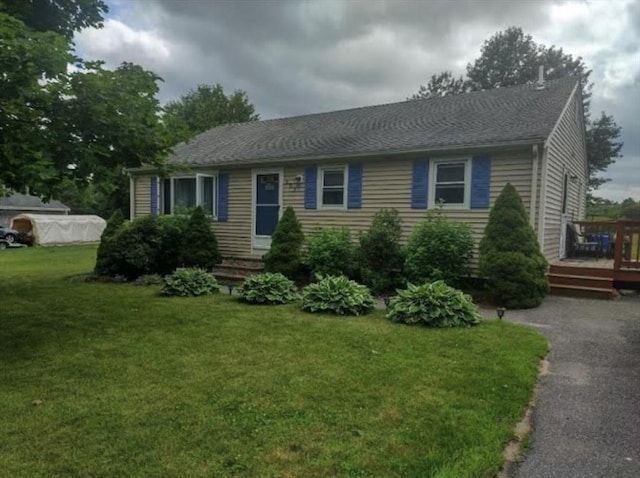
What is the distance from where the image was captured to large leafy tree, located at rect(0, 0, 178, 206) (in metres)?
4.31

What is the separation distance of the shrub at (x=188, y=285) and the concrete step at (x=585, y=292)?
21.9 feet

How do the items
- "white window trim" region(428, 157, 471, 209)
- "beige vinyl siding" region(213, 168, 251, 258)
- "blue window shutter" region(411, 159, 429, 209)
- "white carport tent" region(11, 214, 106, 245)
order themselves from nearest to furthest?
"white window trim" region(428, 157, 471, 209), "blue window shutter" region(411, 159, 429, 209), "beige vinyl siding" region(213, 168, 251, 258), "white carport tent" region(11, 214, 106, 245)

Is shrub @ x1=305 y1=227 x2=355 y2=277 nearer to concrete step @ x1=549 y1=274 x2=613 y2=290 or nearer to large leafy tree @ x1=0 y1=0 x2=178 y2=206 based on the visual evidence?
concrete step @ x1=549 y1=274 x2=613 y2=290

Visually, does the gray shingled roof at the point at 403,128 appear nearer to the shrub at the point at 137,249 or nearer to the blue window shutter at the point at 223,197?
the blue window shutter at the point at 223,197

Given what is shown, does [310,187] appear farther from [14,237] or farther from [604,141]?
[14,237]

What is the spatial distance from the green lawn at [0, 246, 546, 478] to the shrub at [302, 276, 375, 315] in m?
0.51

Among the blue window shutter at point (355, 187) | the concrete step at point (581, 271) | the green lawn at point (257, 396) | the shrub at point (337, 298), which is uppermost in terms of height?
the blue window shutter at point (355, 187)

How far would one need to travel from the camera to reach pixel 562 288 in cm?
860

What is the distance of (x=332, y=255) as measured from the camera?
958 centimetres

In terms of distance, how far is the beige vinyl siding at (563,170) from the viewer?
9391mm

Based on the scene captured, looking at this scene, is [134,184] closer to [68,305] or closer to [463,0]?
[68,305]

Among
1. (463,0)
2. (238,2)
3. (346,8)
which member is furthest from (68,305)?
(463,0)

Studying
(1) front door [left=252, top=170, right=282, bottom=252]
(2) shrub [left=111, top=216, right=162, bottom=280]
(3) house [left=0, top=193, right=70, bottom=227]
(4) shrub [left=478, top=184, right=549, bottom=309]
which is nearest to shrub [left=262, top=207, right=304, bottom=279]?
(1) front door [left=252, top=170, right=282, bottom=252]

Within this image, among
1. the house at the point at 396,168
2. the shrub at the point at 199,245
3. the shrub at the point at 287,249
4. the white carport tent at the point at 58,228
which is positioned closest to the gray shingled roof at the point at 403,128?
the house at the point at 396,168
